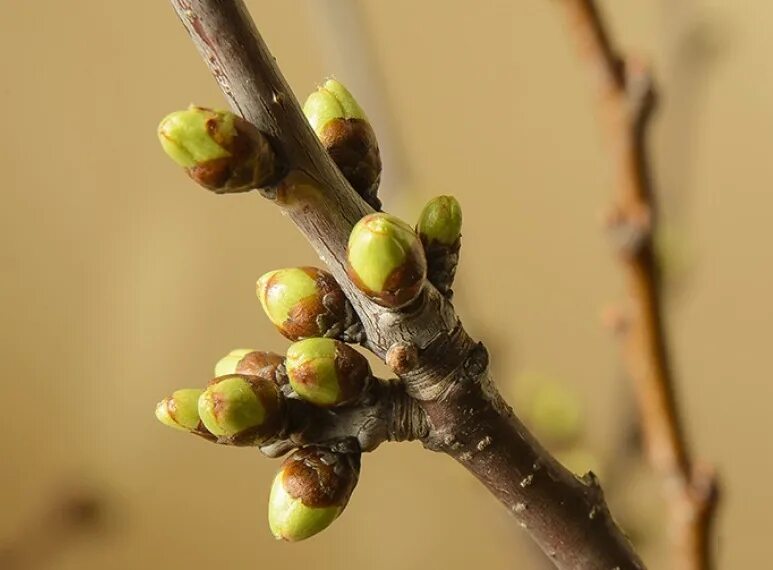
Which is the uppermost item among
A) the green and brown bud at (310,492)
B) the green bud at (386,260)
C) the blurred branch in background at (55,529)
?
the green bud at (386,260)

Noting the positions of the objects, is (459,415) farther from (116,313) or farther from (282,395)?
(116,313)

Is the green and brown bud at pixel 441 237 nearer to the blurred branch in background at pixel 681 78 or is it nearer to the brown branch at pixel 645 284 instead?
the brown branch at pixel 645 284

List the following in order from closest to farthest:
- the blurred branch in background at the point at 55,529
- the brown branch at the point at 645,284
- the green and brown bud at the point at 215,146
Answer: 1. the green and brown bud at the point at 215,146
2. the brown branch at the point at 645,284
3. the blurred branch in background at the point at 55,529

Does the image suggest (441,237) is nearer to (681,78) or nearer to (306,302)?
(306,302)

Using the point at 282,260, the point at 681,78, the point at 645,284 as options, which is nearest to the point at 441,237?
the point at 645,284

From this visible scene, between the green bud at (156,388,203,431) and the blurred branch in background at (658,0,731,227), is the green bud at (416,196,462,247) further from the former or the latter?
the blurred branch in background at (658,0,731,227)

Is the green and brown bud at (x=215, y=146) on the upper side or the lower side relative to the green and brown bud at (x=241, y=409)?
upper

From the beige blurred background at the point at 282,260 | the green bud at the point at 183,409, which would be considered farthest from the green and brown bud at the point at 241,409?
the beige blurred background at the point at 282,260

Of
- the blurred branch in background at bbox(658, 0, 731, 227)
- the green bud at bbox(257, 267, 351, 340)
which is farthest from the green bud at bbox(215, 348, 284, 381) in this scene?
the blurred branch in background at bbox(658, 0, 731, 227)

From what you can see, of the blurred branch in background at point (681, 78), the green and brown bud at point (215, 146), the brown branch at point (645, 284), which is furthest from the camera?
the blurred branch in background at point (681, 78)
